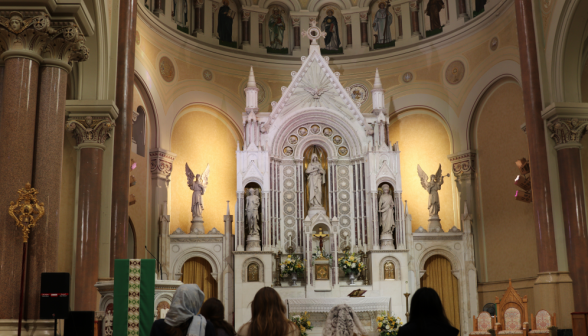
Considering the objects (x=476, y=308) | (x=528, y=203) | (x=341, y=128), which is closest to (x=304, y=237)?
(x=341, y=128)

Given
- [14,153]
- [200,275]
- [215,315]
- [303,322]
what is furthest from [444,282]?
[215,315]

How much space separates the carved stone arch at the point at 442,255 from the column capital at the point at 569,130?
502 centimetres

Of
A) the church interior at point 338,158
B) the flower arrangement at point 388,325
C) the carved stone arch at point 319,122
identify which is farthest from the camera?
the carved stone arch at point 319,122

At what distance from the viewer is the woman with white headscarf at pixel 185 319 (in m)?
4.26

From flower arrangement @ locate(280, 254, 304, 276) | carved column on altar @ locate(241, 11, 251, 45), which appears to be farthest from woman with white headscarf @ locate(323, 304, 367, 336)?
carved column on altar @ locate(241, 11, 251, 45)

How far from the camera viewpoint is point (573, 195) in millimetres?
11820

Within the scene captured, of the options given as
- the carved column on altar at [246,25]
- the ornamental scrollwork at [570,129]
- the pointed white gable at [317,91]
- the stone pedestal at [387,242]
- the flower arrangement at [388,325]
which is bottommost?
the flower arrangement at [388,325]

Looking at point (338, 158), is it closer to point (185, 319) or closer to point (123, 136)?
point (123, 136)

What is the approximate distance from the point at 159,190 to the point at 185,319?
483 inches

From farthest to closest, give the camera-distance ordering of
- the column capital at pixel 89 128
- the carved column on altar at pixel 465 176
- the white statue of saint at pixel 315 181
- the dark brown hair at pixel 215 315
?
the carved column on altar at pixel 465 176, the white statue of saint at pixel 315 181, the column capital at pixel 89 128, the dark brown hair at pixel 215 315

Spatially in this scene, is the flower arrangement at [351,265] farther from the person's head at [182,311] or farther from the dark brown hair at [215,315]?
the person's head at [182,311]

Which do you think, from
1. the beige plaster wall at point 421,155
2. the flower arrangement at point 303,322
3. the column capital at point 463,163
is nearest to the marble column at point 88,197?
the flower arrangement at point 303,322

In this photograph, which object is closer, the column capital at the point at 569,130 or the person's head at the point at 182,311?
the person's head at the point at 182,311

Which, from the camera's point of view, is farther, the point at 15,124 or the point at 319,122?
the point at 319,122
